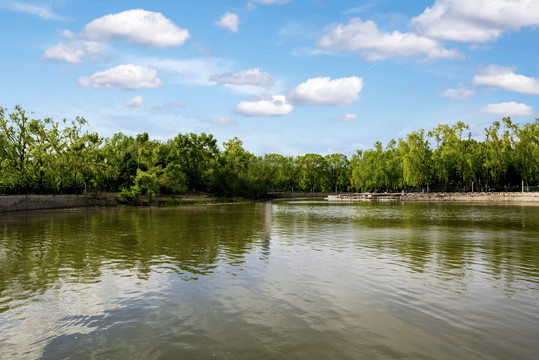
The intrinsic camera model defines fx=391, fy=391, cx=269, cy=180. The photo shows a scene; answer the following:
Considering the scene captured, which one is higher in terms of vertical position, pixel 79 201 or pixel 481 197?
pixel 79 201

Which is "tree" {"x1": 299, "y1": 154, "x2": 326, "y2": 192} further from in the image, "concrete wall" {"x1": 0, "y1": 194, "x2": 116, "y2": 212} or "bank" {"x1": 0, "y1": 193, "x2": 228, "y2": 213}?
"concrete wall" {"x1": 0, "y1": 194, "x2": 116, "y2": 212}

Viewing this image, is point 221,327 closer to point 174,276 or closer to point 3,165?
point 174,276

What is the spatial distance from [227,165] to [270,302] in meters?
106

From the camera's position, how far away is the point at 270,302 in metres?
11.8

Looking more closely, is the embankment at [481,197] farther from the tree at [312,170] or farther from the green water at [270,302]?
the green water at [270,302]

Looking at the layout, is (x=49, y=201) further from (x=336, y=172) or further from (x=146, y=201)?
(x=336, y=172)

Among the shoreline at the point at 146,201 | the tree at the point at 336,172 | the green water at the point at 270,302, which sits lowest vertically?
the green water at the point at 270,302

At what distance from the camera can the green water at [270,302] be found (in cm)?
855

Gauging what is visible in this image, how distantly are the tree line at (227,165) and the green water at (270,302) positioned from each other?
5679 cm

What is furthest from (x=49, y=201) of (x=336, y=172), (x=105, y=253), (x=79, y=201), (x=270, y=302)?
(x=336, y=172)

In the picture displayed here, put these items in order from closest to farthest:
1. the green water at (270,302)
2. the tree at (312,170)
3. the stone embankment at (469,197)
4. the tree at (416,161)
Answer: the green water at (270,302) < the stone embankment at (469,197) < the tree at (416,161) < the tree at (312,170)

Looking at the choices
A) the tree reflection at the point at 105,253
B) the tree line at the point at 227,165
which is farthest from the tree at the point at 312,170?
the tree reflection at the point at 105,253

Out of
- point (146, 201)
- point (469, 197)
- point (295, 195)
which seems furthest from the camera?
point (295, 195)

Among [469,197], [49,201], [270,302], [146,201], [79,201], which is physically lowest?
[270,302]
